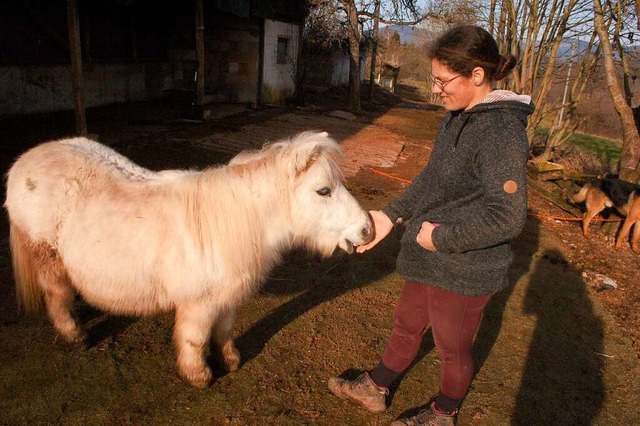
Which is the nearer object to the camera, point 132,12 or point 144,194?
point 144,194

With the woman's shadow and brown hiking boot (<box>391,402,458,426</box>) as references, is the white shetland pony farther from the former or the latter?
the woman's shadow

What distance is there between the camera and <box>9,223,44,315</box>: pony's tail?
2.67 meters

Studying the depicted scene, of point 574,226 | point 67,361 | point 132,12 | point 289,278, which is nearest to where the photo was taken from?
point 67,361

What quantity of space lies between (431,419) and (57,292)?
2.39 m

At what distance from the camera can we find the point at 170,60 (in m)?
14.0

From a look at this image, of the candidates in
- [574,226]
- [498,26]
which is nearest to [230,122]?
[498,26]

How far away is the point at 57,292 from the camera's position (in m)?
2.72

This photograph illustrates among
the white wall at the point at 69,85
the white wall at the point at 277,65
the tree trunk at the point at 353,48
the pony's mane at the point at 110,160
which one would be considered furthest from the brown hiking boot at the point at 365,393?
the tree trunk at the point at 353,48

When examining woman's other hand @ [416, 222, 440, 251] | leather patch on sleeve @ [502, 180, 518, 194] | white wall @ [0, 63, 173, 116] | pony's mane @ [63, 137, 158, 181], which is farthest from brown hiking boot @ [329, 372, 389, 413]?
white wall @ [0, 63, 173, 116]

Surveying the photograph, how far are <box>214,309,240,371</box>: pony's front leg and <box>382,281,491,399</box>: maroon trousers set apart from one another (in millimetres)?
985

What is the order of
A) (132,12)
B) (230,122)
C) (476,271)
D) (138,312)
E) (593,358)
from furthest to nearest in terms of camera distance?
(132,12) < (230,122) < (593,358) < (138,312) < (476,271)

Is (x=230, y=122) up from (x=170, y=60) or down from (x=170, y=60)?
down

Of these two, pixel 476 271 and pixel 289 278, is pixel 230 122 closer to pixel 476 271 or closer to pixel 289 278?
pixel 289 278

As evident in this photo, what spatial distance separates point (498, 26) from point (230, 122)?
729 cm
